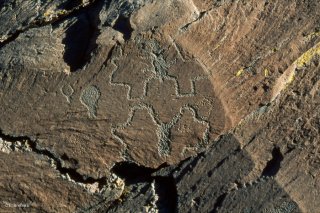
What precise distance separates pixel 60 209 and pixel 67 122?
0.30m

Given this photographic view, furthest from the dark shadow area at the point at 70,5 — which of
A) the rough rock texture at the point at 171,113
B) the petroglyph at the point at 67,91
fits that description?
the petroglyph at the point at 67,91

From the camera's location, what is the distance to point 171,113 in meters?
2.05

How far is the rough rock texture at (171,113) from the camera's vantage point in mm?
1995

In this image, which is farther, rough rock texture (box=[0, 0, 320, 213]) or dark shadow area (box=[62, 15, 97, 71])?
dark shadow area (box=[62, 15, 97, 71])

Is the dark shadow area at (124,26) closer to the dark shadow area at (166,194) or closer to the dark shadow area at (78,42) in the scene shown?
the dark shadow area at (78,42)

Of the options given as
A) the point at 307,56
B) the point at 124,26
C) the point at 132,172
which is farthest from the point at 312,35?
the point at 132,172

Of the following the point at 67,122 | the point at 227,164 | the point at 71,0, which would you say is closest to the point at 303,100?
the point at 227,164

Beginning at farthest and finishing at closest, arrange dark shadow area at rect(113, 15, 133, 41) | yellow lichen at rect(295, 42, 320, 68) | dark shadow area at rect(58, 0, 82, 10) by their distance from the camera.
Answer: dark shadow area at rect(58, 0, 82, 10), dark shadow area at rect(113, 15, 133, 41), yellow lichen at rect(295, 42, 320, 68)

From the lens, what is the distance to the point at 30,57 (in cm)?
213

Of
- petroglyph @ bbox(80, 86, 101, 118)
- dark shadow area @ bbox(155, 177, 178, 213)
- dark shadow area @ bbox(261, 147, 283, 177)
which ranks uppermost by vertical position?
petroglyph @ bbox(80, 86, 101, 118)

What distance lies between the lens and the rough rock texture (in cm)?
200

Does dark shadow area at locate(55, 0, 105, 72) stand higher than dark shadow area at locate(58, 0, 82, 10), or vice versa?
dark shadow area at locate(58, 0, 82, 10)

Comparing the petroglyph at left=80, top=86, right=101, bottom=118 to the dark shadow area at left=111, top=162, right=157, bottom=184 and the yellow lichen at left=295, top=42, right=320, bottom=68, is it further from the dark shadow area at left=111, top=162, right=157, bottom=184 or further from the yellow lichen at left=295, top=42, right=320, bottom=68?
the yellow lichen at left=295, top=42, right=320, bottom=68

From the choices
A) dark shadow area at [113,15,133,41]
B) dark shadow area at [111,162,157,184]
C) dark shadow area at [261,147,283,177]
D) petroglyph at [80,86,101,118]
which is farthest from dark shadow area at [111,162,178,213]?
dark shadow area at [113,15,133,41]
